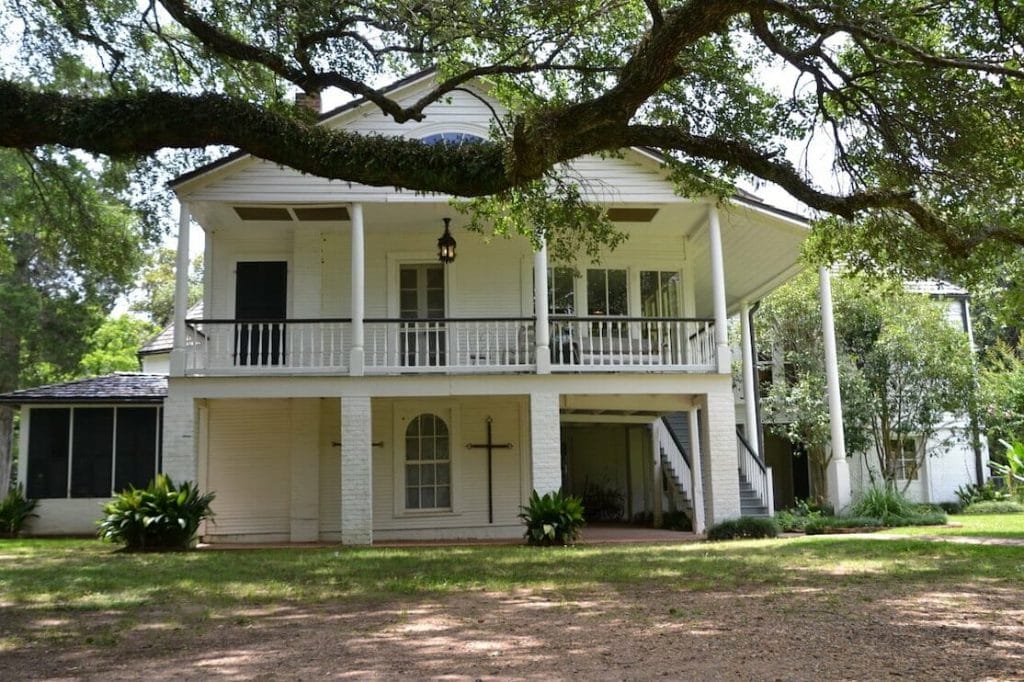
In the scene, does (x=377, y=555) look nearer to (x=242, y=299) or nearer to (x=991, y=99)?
(x=242, y=299)

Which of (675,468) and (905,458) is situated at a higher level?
(905,458)

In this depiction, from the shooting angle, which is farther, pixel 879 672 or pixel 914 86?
pixel 914 86

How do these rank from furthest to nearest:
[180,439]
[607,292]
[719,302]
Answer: [607,292] < [719,302] < [180,439]

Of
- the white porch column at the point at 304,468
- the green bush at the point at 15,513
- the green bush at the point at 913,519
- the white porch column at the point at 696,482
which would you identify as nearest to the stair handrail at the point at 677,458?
the white porch column at the point at 696,482

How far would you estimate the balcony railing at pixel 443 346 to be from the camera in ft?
48.9

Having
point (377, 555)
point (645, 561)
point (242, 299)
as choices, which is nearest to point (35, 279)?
point (242, 299)

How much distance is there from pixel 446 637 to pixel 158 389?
1506 cm

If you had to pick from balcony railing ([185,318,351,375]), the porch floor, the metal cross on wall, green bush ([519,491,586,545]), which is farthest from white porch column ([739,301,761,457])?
balcony railing ([185,318,351,375])

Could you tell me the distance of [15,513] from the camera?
1806cm

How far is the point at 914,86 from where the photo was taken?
9828 mm

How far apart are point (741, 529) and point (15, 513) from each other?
46.4ft

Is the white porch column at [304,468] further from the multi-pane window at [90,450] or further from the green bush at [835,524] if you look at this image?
the green bush at [835,524]

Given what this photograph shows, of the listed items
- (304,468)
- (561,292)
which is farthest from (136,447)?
(561,292)

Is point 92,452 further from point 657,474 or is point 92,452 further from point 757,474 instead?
point 757,474
